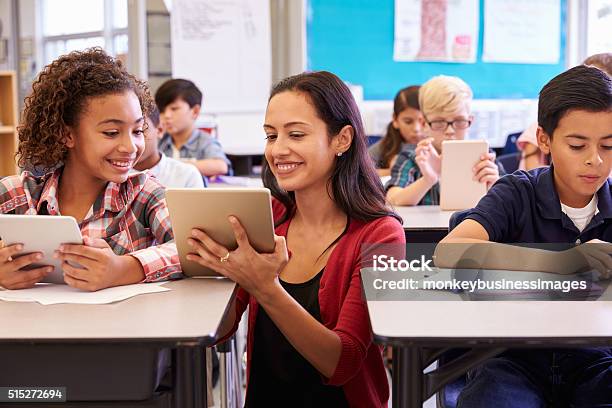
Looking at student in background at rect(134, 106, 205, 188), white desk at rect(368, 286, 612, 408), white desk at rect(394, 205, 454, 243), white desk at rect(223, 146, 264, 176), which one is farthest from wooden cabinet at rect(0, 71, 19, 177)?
white desk at rect(368, 286, 612, 408)

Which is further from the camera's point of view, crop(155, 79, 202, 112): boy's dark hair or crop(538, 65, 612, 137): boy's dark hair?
crop(155, 79, 202, 112): boy's dark hair

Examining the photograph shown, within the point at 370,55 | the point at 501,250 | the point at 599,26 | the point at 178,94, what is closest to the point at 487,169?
the point at 501,250

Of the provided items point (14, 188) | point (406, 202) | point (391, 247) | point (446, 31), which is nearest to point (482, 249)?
point (391, 247)

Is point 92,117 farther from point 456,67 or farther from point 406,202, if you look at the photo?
point 456,67

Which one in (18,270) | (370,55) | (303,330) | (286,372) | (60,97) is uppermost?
(370,55)

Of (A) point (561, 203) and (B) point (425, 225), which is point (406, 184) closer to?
(B) point (425, 225)

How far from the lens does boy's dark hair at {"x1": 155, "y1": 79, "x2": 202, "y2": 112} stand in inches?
167

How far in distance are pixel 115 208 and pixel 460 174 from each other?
1445 mm

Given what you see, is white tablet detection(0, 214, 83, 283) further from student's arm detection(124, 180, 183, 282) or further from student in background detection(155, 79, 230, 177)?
student in background detection(155, 79, 230, 177)

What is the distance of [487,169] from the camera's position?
277cm

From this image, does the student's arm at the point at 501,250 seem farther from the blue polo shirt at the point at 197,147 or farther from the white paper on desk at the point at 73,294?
the blue polo shirt at the point at 197,147

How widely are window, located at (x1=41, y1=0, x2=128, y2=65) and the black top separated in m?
5.17

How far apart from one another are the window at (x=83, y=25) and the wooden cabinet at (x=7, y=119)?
3.07 feet

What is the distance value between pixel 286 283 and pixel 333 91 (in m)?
0.43
